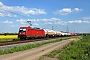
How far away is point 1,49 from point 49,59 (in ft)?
23.5

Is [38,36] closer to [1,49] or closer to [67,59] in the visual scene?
[1,49]

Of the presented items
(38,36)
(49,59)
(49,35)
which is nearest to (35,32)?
(38,36)

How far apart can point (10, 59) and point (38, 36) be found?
43.3 m

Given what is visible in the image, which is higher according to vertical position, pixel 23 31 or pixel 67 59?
pixel 23 31

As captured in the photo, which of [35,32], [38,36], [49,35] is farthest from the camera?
[49,35]

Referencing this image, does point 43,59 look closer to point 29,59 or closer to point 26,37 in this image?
point 29,59

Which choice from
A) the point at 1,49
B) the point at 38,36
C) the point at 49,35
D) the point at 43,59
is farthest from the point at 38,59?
the point at 49,35

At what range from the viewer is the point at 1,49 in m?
22.1

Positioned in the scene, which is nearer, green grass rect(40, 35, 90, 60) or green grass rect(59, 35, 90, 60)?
green grass rect(59, 35, 90, 60)

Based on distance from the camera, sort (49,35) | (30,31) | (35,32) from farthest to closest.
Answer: (49,35) → (35,32) → (30,31)

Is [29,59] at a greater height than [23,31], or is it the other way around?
[23,31]

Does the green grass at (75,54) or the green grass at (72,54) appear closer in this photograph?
the green grass at (75,54)

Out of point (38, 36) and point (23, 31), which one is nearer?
point (23, 31)

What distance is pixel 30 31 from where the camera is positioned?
51031 millimetres
